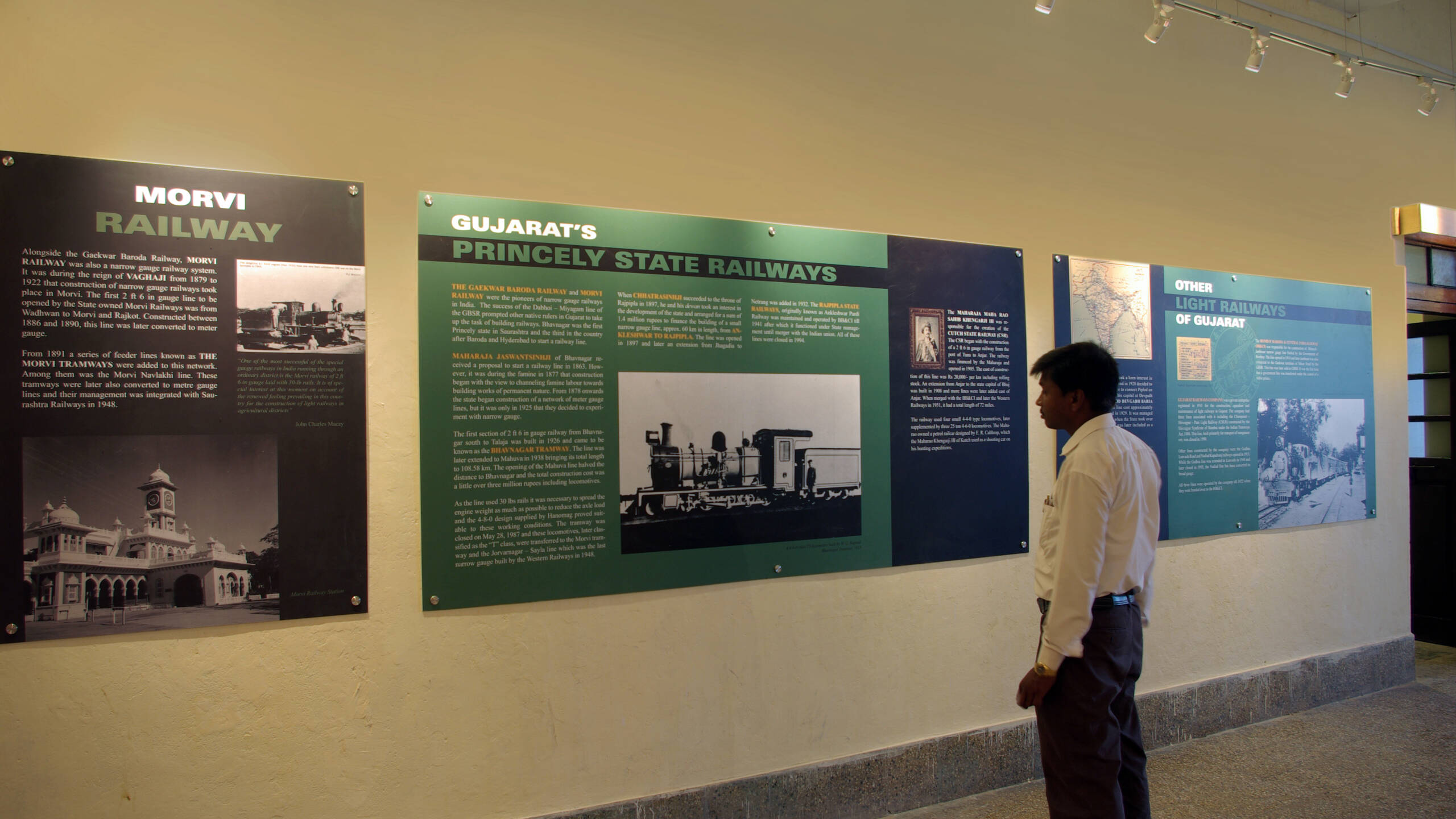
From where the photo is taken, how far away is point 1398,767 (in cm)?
324

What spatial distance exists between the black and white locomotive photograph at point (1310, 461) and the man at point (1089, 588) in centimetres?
213

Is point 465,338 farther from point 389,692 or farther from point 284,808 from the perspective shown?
point 284,808

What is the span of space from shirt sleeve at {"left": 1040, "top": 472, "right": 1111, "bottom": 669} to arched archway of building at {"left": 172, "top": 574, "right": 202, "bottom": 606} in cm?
249

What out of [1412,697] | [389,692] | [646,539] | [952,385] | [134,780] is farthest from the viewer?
[1412,697]

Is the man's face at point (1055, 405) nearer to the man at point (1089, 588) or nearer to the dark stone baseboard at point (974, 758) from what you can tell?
the man at point (1089, 588)

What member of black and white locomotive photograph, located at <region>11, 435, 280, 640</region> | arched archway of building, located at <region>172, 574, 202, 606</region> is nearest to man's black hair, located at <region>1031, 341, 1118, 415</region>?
black and white locomotive photograph, located at <region>11, 435, 280, 640</region>

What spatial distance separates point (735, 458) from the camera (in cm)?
256

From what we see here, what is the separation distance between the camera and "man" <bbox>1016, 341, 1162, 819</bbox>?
2.07 m

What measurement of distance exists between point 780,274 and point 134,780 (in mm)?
2533

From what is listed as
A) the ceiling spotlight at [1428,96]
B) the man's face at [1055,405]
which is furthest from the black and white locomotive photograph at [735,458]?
the ceiling spotlight at [1428,96]

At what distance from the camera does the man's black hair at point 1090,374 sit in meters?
2.24

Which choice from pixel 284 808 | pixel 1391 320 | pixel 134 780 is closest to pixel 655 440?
pixel 284 808

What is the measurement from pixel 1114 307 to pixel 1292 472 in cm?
162

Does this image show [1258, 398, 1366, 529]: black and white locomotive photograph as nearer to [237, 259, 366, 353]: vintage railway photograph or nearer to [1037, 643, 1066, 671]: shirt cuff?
[1037, 643, 1066, 671]: shirt cuff
